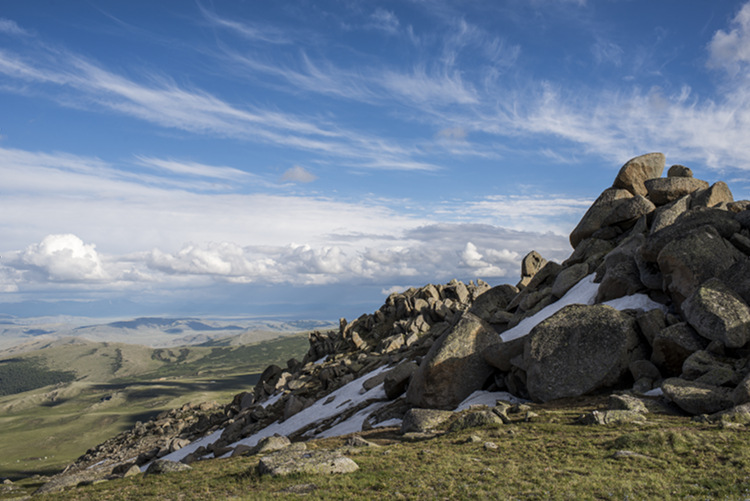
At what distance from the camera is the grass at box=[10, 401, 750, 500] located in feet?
56.0

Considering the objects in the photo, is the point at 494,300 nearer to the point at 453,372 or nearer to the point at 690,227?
the point at 453,372

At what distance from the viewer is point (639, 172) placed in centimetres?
5591

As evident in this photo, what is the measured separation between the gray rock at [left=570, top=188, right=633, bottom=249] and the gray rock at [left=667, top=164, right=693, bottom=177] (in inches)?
208

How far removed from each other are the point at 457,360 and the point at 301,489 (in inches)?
860

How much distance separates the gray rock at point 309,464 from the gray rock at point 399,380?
74.5ft

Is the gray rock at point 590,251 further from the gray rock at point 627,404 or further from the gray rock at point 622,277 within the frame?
the gray rock at point 627,404

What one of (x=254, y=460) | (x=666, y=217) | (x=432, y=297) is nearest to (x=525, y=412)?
(x=254, y=460)

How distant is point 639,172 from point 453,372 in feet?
122

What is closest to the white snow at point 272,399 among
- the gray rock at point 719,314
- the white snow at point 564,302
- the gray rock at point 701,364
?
the white snow at point 564,302

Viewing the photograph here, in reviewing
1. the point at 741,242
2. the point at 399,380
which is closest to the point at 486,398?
the point at 399,380

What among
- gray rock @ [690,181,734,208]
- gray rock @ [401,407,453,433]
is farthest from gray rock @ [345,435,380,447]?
gray rock @ [690,181,734,208]

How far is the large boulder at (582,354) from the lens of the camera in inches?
1217

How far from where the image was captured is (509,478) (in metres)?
18.7

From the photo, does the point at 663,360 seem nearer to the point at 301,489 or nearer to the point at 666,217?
the point at 666,217
